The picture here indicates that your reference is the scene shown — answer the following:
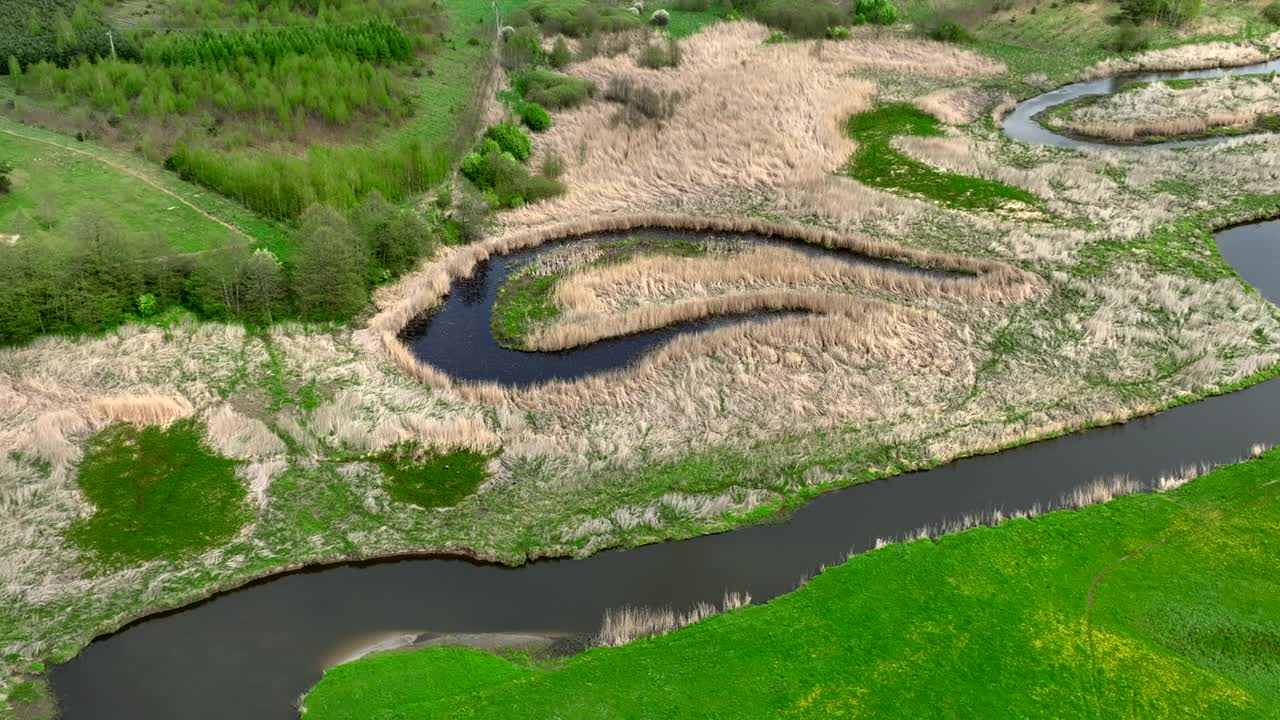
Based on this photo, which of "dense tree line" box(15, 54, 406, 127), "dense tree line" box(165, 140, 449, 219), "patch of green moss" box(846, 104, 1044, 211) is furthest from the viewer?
"dense tree line" box(15, 54, 406, 127)

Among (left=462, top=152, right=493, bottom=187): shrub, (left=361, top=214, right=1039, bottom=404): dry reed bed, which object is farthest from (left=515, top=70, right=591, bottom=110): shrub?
(left=361, top=214, right=1039, bottom=404): dry reed bed

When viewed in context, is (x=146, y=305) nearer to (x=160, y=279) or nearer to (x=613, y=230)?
(x=160, y=279)

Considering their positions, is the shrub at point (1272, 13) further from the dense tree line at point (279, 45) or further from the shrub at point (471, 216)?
the dense tree line at point (279, 45)

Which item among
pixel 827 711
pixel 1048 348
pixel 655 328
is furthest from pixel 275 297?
pixel 1048 348

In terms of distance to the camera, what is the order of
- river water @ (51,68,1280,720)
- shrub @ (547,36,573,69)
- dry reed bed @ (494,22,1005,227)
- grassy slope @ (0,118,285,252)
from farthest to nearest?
1. shrub @ (547,36,573,69)
2. dry reed bed @ (494,22,1005,227)
3. grassy slope @ (0,118,285,252)
4. river water @ (51,68,1280,720)

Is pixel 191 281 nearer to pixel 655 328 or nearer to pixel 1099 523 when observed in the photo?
pixel 655 328

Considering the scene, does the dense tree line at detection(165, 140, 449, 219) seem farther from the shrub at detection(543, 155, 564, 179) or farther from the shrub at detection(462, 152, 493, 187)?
the shrub at detection(543, 155, 564, 179)

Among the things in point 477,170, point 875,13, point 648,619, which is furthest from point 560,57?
point 648,619
